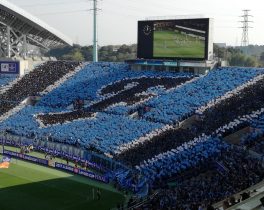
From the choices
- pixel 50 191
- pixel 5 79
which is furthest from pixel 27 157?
pixel 5 79

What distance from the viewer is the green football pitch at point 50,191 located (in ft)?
101

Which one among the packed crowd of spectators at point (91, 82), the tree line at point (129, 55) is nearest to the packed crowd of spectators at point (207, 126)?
the packed crowd of spectators at point (91, 82)

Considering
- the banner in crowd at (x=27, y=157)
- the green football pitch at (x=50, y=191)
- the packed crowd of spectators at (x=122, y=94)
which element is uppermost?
the packed crowd of spectators at (x=122, y=94)

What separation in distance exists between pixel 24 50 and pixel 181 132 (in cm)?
4377

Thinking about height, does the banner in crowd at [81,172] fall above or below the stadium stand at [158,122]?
below

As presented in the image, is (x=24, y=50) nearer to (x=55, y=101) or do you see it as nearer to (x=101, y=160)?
(x=55, y=101)

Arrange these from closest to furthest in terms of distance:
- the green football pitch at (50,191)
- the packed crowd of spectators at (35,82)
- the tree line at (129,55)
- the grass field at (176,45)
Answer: the green football pitch at (50,191), the grass field at (176,45), the packed crowd of spectators at (35,82), the tree line at (129,55)

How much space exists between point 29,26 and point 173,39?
28.7 m

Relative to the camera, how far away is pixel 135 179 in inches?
1348

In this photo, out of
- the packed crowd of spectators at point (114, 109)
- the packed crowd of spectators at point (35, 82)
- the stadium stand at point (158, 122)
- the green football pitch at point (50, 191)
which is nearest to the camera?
the stadium stand at point (158, 122)

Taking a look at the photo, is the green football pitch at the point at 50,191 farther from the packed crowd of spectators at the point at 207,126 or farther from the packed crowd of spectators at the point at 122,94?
the packed crowd of spectators at the point at 122,94

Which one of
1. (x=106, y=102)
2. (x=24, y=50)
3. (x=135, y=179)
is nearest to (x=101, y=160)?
(x=135, y=179)

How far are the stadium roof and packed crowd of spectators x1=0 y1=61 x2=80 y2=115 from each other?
6297mm

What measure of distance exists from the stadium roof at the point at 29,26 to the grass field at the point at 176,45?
22.8m
